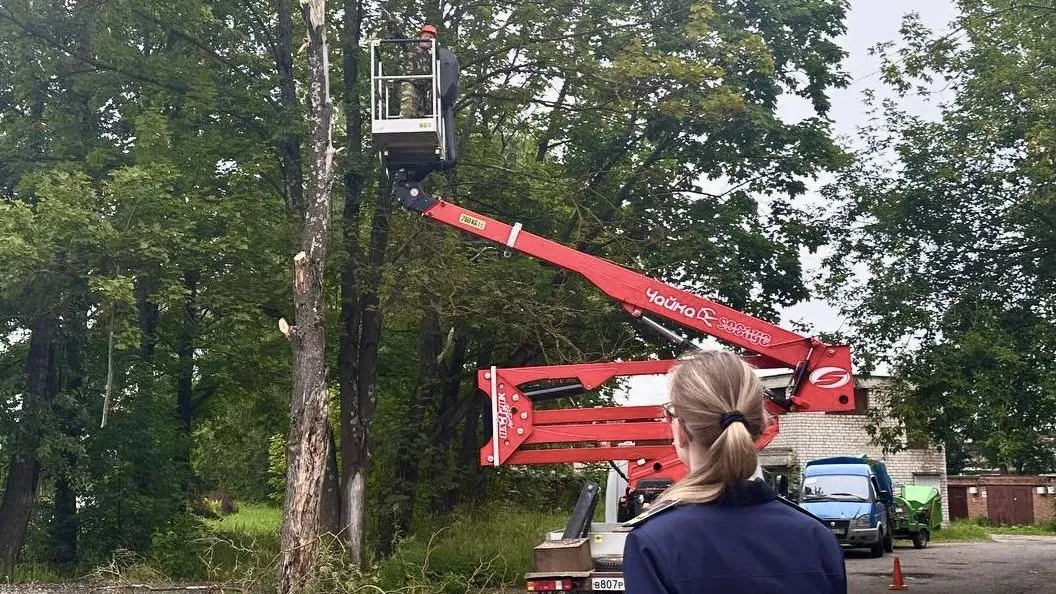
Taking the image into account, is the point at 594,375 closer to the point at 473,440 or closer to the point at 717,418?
the point at 717,418

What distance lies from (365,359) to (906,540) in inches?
801

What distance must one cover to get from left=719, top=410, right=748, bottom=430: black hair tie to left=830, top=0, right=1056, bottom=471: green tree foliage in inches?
517

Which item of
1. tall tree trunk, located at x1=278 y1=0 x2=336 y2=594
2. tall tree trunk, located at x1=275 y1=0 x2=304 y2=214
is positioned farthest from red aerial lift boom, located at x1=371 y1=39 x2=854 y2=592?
tall tree trunk, located at x1=275 y1=0 x2=304 y2=214

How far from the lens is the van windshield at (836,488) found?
1045 inches

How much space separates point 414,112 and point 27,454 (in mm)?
11575

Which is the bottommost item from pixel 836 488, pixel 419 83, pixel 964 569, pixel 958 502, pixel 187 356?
pixel 958 502

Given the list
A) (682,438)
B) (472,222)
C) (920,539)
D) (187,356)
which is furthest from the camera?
(920,539)

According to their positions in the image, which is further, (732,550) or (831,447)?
(831,447)

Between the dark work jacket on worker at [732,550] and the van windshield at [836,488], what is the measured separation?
25.1m

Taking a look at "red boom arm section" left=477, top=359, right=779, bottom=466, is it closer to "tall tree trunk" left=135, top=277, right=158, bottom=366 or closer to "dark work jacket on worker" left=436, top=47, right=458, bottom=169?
"dark work jacket on worker" left=436, top=47, right=458, bottom=169

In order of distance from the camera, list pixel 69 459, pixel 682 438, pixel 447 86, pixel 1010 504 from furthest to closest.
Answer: pixel 1010 504 < pixel 69 459 < pixel 447 86 < pixel 682 438

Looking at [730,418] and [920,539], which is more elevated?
[730,418]

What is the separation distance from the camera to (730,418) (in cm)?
253

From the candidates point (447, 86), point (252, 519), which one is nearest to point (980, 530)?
point (252, 519)
